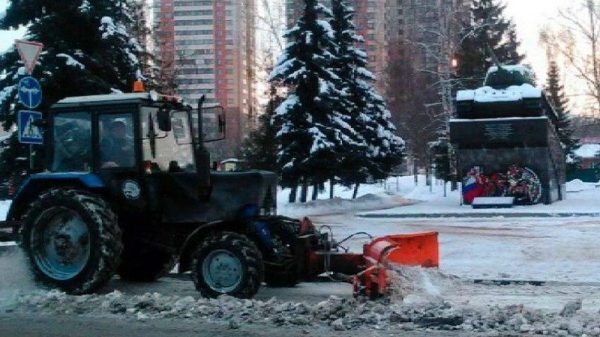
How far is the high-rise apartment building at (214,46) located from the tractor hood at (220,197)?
36237 millimetres

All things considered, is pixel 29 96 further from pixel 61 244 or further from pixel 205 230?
pixel 205 230

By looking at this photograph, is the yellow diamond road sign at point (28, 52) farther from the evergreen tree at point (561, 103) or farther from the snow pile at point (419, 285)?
the evergreen tree at point (561, 103)

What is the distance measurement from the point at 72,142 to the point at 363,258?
394cm

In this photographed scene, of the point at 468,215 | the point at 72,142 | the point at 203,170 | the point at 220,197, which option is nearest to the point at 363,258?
the point at 220,197

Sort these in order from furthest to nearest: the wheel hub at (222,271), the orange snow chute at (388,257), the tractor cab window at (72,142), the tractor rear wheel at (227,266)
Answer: the tractor cab window at (72,142)
the wheel hub at (222,271)
the tractor rear wheel at (227,266)
the orange snow chute at (388,257)

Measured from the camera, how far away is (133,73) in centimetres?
2345

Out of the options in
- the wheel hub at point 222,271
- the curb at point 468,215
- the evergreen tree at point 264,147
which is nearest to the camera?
the wheel hub at point 222,271

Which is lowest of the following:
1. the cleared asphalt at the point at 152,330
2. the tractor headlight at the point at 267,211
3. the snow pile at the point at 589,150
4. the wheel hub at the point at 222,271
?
the cleared asphalt at the point at 152,330

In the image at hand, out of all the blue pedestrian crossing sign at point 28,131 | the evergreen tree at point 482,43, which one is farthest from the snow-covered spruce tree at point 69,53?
the evergreen tree at point 482,43

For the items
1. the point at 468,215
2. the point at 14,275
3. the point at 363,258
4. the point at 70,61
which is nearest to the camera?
the point at 363,258

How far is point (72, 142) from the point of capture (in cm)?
984

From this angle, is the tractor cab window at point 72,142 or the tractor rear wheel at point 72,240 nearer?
the tractor rear wheel at point 72,240

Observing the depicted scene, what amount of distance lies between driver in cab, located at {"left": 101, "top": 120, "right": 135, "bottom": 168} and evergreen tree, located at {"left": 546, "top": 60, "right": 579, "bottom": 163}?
182ft

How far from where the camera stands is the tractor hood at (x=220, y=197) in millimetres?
9180
